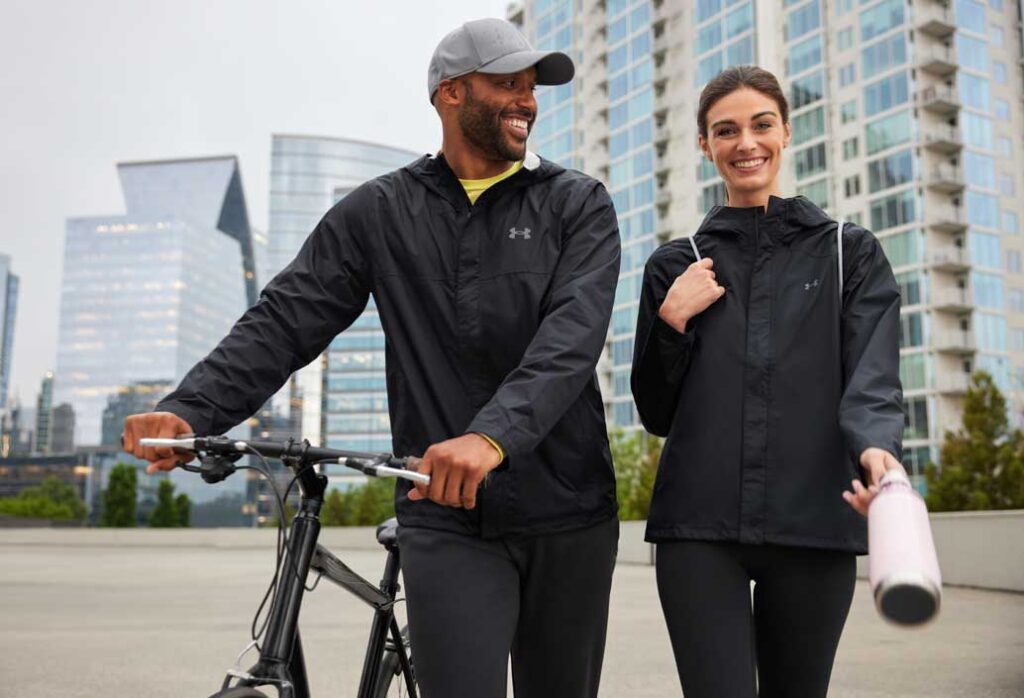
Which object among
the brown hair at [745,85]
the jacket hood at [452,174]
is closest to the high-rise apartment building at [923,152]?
the brown hair at [745,85]

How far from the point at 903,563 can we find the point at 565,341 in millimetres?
971

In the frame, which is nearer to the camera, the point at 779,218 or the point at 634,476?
the point at 779,218

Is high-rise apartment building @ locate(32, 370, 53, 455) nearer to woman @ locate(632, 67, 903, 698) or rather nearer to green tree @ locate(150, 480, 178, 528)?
green tree @ locate(150, 480, 178, 528)

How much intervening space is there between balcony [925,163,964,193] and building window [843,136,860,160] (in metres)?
3.84

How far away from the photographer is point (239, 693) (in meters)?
2.19

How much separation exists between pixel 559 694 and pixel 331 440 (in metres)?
133

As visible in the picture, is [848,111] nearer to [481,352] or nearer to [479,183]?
[479,183]

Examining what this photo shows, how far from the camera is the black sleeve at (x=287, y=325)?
2613mm

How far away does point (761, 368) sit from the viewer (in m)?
2.59

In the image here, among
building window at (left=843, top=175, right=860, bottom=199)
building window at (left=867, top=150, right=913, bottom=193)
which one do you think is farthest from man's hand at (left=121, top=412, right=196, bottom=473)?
building window at (left=843, top=175, right=860, bottom=199)

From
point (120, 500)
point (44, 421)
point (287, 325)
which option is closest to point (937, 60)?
point (120, 500)

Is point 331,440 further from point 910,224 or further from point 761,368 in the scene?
point 761,368

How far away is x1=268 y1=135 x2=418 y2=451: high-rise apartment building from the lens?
135 meters

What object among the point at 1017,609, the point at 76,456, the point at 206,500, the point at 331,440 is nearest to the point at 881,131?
the point at 1017,609
